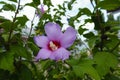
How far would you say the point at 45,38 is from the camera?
1.24 metres

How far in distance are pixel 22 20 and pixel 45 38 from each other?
28cm

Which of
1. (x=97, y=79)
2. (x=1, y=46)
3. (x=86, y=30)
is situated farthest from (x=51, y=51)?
(x=86, y=30)

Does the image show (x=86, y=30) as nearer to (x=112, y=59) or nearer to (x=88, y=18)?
(x=88, y=18)

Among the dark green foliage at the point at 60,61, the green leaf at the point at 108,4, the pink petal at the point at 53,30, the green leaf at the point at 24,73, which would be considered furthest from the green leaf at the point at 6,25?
the green leaf at the point at 108,4

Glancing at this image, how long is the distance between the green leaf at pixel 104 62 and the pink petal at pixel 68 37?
27cm

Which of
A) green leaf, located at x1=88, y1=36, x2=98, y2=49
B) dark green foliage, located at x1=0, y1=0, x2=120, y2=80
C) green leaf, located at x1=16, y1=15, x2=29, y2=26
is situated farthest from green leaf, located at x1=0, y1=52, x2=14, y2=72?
green leaf, located at x1=88, y1=36, x2=98, y2=49

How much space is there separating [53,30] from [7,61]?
0.81 feet

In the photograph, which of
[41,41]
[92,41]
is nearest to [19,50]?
[41,41]

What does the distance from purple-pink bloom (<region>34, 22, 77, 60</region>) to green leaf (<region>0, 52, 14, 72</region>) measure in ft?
0.55

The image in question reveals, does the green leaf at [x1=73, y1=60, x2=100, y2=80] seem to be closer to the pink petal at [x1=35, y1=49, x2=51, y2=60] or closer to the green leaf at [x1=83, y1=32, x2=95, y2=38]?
the pink petal at [x1=35, y1=49, x2=51, y2=60]

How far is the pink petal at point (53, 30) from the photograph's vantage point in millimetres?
1216

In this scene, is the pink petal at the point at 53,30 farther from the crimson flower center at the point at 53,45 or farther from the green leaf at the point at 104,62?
the green leaf at the point at 104,62

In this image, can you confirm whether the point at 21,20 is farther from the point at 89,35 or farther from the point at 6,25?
the point at 89,35

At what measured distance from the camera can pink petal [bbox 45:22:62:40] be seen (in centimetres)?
122
